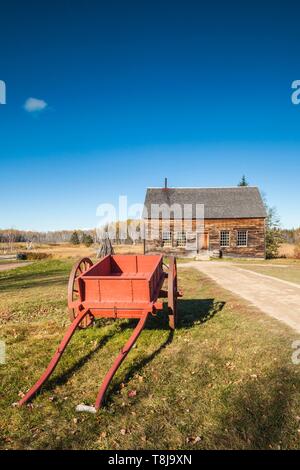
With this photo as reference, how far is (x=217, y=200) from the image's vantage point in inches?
1187

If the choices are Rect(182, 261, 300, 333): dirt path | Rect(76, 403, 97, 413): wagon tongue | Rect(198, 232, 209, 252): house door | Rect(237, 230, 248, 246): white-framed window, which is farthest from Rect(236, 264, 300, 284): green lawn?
Rect(76, 403, 97, 413): wagon tongue

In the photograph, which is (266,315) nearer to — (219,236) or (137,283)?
(137,283)

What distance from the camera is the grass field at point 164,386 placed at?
3.96 m

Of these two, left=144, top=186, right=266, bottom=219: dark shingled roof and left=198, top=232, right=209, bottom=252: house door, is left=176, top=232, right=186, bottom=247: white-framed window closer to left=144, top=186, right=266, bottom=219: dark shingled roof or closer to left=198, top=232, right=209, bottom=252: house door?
left=198, top=232, right=209, bottom=252: house door

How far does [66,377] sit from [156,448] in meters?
2.37

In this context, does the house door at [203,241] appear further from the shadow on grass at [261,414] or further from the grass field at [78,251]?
the shadow on grass at [261,414]

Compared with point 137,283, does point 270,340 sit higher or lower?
lower

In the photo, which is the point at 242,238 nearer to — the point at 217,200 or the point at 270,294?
the point at 217,200

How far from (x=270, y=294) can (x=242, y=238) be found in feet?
60.4

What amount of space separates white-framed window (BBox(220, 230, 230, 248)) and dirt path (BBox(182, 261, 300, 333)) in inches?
514

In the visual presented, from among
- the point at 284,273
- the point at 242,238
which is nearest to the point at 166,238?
the point at 242,238

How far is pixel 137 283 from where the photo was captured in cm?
596

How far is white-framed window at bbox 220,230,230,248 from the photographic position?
28766 millimetres
